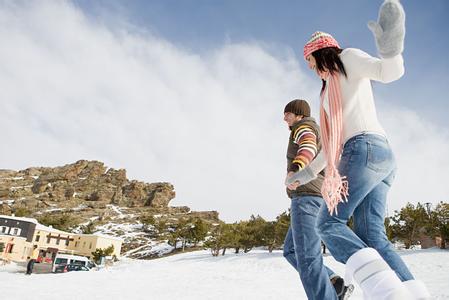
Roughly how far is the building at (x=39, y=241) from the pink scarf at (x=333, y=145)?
171 feet

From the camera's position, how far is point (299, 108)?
339 cm

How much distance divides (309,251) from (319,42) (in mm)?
1664

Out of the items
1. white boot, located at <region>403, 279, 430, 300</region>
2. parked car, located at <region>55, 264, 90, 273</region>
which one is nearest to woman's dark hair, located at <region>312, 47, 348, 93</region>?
white boot, located at <region>403, 279, 430, 300</region>

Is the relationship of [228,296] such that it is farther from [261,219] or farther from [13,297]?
[261,219]

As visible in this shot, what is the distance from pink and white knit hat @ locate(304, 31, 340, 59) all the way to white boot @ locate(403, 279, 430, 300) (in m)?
1.53

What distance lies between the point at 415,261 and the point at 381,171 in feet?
53.5

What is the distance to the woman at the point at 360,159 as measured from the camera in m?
1.67

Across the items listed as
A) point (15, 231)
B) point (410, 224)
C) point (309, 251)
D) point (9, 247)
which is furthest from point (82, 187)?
point (309, 251)

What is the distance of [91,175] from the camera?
5645 inches

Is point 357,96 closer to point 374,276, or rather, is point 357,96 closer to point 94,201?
point 374,276

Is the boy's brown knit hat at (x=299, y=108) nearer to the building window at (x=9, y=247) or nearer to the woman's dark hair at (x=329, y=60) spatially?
the woman's dark hair at (x=329, y=60)

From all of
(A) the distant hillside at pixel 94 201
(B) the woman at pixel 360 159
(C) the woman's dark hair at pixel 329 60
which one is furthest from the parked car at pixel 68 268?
(A) the distant hillside at pixel 94 201

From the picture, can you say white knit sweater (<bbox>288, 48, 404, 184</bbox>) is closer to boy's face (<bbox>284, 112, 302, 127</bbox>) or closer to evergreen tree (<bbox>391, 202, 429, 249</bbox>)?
boy's face (<bbox>284, 112, 302, 127</bbox>)

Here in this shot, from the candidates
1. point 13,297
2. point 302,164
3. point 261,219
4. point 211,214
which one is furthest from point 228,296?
point 211,214
